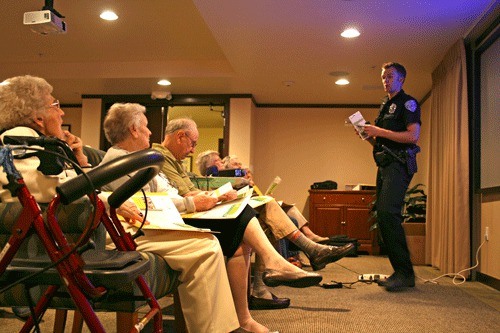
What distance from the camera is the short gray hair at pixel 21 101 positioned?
1.59 meters

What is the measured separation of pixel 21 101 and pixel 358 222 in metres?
6.04

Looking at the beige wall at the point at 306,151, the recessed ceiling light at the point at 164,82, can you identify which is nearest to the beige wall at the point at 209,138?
the beige wall at the point at 306,151

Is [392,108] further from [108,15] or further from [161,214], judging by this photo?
[108,15]

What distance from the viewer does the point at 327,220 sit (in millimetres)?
7195

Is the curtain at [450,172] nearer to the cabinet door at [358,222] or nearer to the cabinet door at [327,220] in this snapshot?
the cabinet door at [358,222]

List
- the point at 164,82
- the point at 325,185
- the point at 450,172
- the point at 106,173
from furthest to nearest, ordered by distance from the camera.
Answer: the point at 325,185 < the point at 164,82 < the point at 450,172 < the point at 106,173

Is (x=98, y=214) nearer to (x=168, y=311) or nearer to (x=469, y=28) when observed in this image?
(x=168, y=311)

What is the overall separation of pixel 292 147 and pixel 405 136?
462 cm

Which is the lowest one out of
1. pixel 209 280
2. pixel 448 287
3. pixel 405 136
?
pixel 448 287

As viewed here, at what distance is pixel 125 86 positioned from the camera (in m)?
7.15

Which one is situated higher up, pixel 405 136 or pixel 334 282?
pixel 405 136

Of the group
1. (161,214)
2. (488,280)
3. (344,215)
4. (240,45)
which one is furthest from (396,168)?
(344,215)

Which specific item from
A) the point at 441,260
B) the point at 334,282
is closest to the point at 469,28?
the point at 441,260

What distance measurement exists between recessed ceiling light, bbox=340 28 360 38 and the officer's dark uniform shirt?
116 cm
